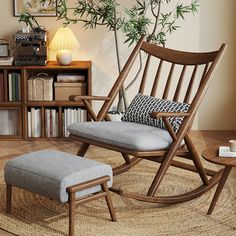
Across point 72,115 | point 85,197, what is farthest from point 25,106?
point 85,197

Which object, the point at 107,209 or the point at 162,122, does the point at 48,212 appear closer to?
the point at 107,209

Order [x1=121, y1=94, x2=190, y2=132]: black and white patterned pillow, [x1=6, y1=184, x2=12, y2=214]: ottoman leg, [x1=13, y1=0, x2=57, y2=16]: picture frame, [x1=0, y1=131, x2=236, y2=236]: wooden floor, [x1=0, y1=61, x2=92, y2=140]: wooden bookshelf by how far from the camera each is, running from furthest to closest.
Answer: [x1=13, y1=0, x2=57, y2=16]: picture frame
[x1=0, y1=61, x2=92, y2=140]: wooden bookshelf
[x1=0, y1=131, x2=236, y2=236]: wooden floor
[x1=121, y1=94, x2=190, y2=132]: black and white patterned pillow
[x1=6, y1=184, x2=12, y2=214]: ottoman leg

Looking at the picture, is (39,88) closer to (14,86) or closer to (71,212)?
(14,86)

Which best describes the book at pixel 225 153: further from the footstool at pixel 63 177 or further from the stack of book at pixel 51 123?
the stack of book at pixel 51 123

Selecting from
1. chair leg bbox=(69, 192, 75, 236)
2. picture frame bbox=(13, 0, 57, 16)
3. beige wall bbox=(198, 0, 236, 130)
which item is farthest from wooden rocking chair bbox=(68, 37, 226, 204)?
picture frame bbox=(13, 0, 57, 16)

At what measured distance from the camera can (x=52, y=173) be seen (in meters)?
3.35

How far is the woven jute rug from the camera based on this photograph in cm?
346

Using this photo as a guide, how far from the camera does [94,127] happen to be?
401 cm

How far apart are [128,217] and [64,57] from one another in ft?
7.02

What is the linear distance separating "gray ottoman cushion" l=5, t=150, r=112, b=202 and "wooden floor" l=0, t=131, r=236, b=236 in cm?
136

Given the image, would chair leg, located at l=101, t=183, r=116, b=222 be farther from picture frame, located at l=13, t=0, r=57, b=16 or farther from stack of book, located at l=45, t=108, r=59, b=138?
picture frame, located at l=13, t=0, r=57, b=16

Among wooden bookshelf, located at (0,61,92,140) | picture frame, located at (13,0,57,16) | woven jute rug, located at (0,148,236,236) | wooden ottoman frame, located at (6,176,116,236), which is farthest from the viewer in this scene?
picture frame, located at (13,0,57,16)

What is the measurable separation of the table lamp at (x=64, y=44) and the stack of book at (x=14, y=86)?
0.40 meters

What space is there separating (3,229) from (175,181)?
134 centimetres
